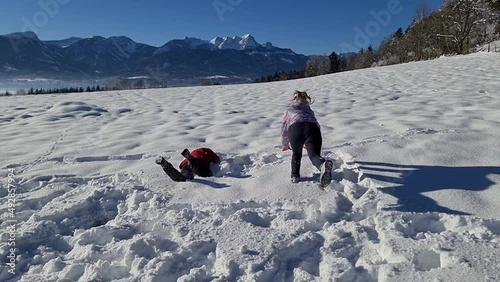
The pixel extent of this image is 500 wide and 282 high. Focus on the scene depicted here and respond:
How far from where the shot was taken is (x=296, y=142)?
165 inches

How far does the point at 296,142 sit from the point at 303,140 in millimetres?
95

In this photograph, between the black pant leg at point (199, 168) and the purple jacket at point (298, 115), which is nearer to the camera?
the purple jacket at point (298, 115)

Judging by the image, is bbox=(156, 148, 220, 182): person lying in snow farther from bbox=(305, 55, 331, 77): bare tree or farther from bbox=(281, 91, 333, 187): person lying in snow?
bbox=(305, 55, 331, 77): bare tree

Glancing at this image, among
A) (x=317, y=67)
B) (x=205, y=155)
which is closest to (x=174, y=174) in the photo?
(x=205, y=155)

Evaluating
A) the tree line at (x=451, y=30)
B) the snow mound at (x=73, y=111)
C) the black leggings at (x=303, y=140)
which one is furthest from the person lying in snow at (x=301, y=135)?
the tree line at (x=451, y=30)

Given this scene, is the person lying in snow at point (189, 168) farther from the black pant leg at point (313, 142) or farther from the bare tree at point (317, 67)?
the bare tree at point (317, 67)

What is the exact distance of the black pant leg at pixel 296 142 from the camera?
4.08 metres

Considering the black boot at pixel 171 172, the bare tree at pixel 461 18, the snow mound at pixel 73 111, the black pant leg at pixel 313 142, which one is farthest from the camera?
the bare tree at pixel 461 18

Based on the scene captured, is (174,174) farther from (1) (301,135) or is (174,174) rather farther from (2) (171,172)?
(1) (301,135)

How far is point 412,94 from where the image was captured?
1049cm

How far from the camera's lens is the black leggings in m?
4.02

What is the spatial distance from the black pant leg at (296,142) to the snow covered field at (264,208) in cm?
22

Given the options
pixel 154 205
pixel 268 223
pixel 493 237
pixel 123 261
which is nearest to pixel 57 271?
pixel 123 261

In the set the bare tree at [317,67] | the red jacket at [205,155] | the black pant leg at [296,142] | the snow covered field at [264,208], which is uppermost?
the bare tree at [317,67]
